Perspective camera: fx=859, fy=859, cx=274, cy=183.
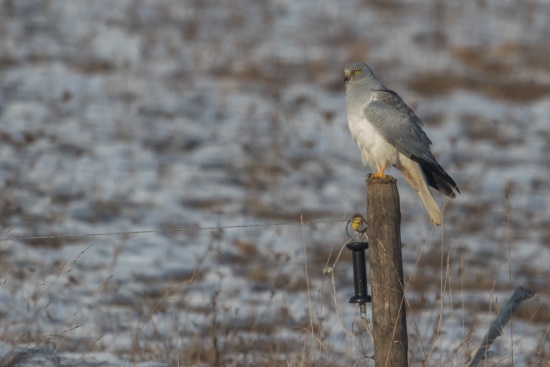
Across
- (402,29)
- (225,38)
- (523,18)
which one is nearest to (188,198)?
(225,38)

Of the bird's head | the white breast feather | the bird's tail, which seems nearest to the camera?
the bird's tail

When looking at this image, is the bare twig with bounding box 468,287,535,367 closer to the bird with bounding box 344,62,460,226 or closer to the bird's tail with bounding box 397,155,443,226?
the bird's tail with bounding box 397,155,443,226

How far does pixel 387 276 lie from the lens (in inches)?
132

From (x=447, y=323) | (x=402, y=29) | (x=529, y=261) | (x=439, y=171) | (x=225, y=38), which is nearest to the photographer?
(x=439, y=171)

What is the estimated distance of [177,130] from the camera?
34.4 feet

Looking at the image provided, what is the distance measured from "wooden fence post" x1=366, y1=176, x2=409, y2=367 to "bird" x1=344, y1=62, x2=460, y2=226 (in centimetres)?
113

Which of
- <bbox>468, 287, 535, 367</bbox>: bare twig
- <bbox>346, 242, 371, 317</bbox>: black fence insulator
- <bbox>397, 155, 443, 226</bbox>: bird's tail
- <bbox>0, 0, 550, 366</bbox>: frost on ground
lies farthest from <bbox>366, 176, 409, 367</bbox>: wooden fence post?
<bbox>397, 155, 443, 226</bbox>: bird's tail

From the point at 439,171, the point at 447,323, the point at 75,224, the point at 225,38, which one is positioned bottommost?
the point at 447,323

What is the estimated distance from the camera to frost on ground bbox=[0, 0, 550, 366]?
18.2ft

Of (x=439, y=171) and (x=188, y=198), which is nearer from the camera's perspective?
(x=439, y=171)

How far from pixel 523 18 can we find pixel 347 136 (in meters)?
5.64

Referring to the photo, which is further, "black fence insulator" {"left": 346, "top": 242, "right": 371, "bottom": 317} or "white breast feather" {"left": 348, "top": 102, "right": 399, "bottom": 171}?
"white breast feather" {"left": 348, "top": 102, "right": 399, "bottom": 171}

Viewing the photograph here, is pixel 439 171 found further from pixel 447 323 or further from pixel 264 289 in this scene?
pixel 264 289

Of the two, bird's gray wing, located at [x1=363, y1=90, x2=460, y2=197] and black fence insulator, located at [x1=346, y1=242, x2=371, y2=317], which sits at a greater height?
bird's gray wing, located at [x1=363, y1=90, x2=460, y2=197]
